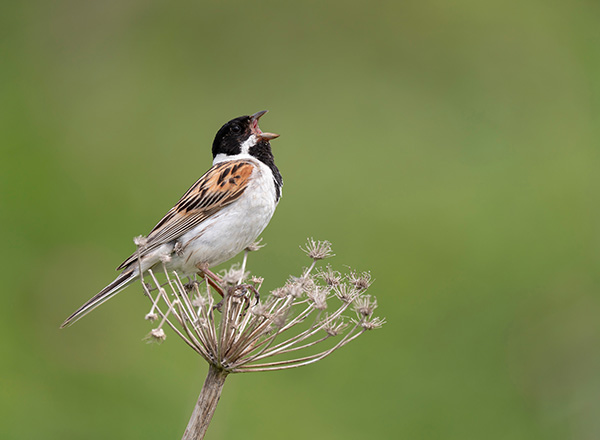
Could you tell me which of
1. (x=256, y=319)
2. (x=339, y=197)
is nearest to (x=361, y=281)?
(x=256, y=319)

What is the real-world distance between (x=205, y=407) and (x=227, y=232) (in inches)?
56.6

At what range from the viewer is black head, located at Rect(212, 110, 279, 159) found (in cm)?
434

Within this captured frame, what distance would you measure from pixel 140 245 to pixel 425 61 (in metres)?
12.6

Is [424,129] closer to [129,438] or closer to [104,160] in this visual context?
[104,160]

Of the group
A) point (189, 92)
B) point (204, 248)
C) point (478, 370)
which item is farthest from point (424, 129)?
point (204, 248)

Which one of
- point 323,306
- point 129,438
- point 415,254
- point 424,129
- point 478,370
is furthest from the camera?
point 424,129

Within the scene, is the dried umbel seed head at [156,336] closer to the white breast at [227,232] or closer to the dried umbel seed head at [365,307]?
the dried umbel seed head at [365,307]

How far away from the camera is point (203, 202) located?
406 cm

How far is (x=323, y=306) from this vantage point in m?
3.00

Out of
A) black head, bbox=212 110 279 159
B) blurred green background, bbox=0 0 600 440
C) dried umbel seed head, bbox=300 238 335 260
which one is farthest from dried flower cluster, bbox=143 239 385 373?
blurred green background, bbox=0 0 600 440

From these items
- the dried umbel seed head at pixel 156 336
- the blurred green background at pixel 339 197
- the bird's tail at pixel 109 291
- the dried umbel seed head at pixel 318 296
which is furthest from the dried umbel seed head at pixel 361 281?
the blurred green background at pixel 339 197

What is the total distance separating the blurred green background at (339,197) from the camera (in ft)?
26.9

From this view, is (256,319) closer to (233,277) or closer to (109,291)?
(233,277)

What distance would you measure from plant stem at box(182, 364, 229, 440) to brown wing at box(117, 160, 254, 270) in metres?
1.34
